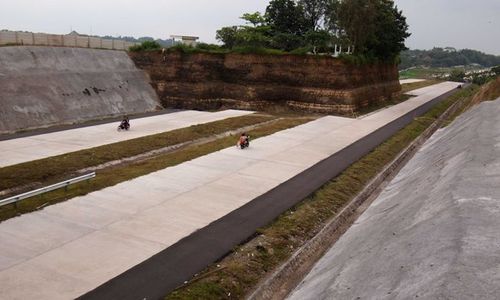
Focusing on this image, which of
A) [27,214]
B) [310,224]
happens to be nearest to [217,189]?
[310,224]

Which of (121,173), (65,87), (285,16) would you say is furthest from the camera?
(285,16)

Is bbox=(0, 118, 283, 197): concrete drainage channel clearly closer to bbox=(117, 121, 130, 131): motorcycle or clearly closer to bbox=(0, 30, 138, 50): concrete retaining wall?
bbox=(117, 121, 130, 131): motorcycle

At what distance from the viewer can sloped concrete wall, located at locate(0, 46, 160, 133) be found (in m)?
33.2

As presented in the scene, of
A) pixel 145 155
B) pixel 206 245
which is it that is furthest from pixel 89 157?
pixel 206 245

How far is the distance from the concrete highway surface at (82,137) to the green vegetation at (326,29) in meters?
15.3

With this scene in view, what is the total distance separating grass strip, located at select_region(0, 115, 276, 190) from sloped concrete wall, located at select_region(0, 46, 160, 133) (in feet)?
32.9

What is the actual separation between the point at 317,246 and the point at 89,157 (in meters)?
13.9

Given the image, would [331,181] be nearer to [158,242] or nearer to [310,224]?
[310,224]

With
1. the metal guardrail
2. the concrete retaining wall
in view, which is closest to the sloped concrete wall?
the concrete retaining wall

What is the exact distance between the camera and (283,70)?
46688 mm

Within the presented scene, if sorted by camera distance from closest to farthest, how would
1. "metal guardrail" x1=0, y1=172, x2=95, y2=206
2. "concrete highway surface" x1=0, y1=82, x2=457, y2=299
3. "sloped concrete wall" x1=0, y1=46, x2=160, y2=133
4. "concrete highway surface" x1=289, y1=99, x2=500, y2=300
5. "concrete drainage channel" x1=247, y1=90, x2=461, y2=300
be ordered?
"concrete highway surface" x1=289, y1=99, x2=500, y2=300 < "concrete highway surface" x1=0, y1=82, x2=457, y2=299 < "concrete drainage channel" x1=247, y1=90, x2=461, y2=300 < "metal guardrail" x1=0, y1=172, x2=95, y2=206 < "sloped concrete wall" x1=0, y1=46, x2=160, y2=133

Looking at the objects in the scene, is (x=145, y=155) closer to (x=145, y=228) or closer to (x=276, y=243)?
(x=145, y=228)

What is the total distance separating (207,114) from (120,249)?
3009 cm

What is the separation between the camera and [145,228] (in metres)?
14.4
